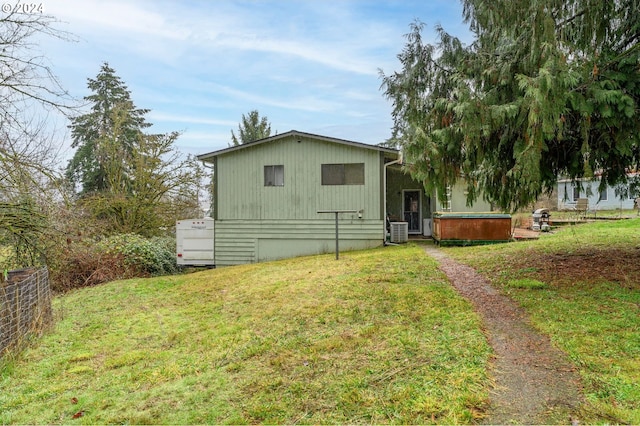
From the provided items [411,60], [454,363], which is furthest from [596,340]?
[411,60]

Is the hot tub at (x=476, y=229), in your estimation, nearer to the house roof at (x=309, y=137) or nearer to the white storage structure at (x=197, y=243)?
the house roof at (x=309, y=137)

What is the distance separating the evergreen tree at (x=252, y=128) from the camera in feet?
111

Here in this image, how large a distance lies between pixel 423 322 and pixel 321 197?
8463 mm

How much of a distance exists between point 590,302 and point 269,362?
401 cm

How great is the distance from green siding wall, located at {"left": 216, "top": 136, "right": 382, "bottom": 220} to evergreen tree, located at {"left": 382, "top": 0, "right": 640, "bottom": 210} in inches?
250

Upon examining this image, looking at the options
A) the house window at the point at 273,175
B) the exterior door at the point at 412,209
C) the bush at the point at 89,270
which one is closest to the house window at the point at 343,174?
the house window at the point at 273,175

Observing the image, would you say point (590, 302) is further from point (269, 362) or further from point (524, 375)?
point (269, 362)

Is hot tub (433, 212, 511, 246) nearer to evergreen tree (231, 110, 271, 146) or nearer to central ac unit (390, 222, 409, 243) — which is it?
central ac unit (390, 222, 409, 243)

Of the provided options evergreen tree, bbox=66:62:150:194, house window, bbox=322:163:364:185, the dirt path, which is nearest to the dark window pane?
house window, bbox=322:163:364:185

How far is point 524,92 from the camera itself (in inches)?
180

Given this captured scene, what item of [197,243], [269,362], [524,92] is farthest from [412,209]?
[269,362]

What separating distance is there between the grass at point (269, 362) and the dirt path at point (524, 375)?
141mm

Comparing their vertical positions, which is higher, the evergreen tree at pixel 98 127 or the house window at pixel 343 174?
the evergreen tree at pixel 98 127

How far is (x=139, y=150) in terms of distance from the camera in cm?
1511
